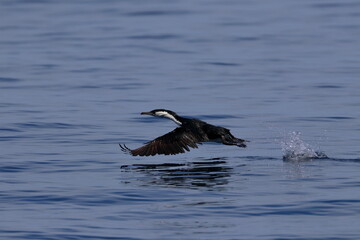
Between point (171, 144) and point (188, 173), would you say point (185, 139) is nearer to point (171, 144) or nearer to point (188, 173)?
point (171, 144)

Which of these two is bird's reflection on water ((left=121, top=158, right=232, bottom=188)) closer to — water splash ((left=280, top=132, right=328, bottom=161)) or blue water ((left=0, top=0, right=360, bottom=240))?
blue water ((left=0, top=0, right=360, bottom=240))

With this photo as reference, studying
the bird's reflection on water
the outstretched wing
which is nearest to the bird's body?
the outstretched wing

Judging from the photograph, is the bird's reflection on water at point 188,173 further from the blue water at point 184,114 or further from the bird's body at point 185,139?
the bird's body at point 185,139

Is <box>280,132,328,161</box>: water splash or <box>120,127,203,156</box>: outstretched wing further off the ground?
<box>120,127,203,156</box>: outstretched wing

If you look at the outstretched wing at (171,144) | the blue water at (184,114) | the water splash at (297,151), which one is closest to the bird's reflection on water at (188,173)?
the blue water at (184,114)

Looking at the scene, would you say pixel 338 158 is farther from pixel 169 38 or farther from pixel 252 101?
pixel 169 38

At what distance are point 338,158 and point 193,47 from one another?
15.5 m

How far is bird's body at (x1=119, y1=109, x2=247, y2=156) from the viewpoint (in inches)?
590

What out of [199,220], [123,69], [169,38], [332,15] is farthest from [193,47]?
[199,220]

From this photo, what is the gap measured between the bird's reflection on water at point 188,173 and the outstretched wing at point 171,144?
30 cm

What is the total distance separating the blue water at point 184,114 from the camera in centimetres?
1214

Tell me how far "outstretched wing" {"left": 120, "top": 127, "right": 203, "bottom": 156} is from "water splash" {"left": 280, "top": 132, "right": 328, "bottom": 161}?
1.53 metres

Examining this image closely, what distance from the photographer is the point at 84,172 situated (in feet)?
49.1

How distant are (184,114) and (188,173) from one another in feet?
18.8
